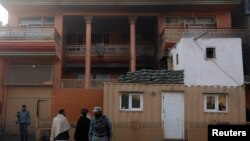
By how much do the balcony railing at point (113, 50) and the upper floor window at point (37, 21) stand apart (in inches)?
102

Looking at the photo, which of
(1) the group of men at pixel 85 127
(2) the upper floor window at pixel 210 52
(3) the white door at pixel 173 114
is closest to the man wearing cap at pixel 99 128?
(1) the group of men at pixel 85 127

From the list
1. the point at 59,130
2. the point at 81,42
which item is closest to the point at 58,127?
the point at 59,130

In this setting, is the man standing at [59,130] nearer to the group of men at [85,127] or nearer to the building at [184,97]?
the group of men at [85,127]

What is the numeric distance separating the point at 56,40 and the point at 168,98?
8985 millimetres

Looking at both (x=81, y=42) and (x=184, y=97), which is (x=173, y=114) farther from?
(x=81, y=42)

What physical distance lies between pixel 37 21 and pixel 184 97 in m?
12.9

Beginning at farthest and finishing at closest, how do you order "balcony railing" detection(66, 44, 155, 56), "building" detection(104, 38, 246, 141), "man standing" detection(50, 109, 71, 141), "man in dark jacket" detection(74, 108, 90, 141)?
"balcony railing" detection(66, 44, 155, 56) → "building" detection(104, 38, 246, 141) → "man standing" detection(50, 109, 71, 141) → "man in dark jacket" detection(74, 108, 90, 141)

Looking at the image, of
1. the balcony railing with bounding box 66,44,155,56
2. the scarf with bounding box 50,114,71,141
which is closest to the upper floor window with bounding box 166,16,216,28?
the balcony railing with bounding box 66,44,155,56

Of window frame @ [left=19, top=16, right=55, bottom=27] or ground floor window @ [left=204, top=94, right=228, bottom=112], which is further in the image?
window frame @ [left=19, top=16, right=55, bottom=27]

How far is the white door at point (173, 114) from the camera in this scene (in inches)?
776

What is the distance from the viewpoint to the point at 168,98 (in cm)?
1998

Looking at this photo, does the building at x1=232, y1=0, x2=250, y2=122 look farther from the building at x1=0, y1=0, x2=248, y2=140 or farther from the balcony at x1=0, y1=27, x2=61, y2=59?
the balcony at x1=0, y1=27, x2=61, y2=59

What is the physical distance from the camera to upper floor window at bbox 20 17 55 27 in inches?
1047

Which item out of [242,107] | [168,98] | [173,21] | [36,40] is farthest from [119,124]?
[173,21]
